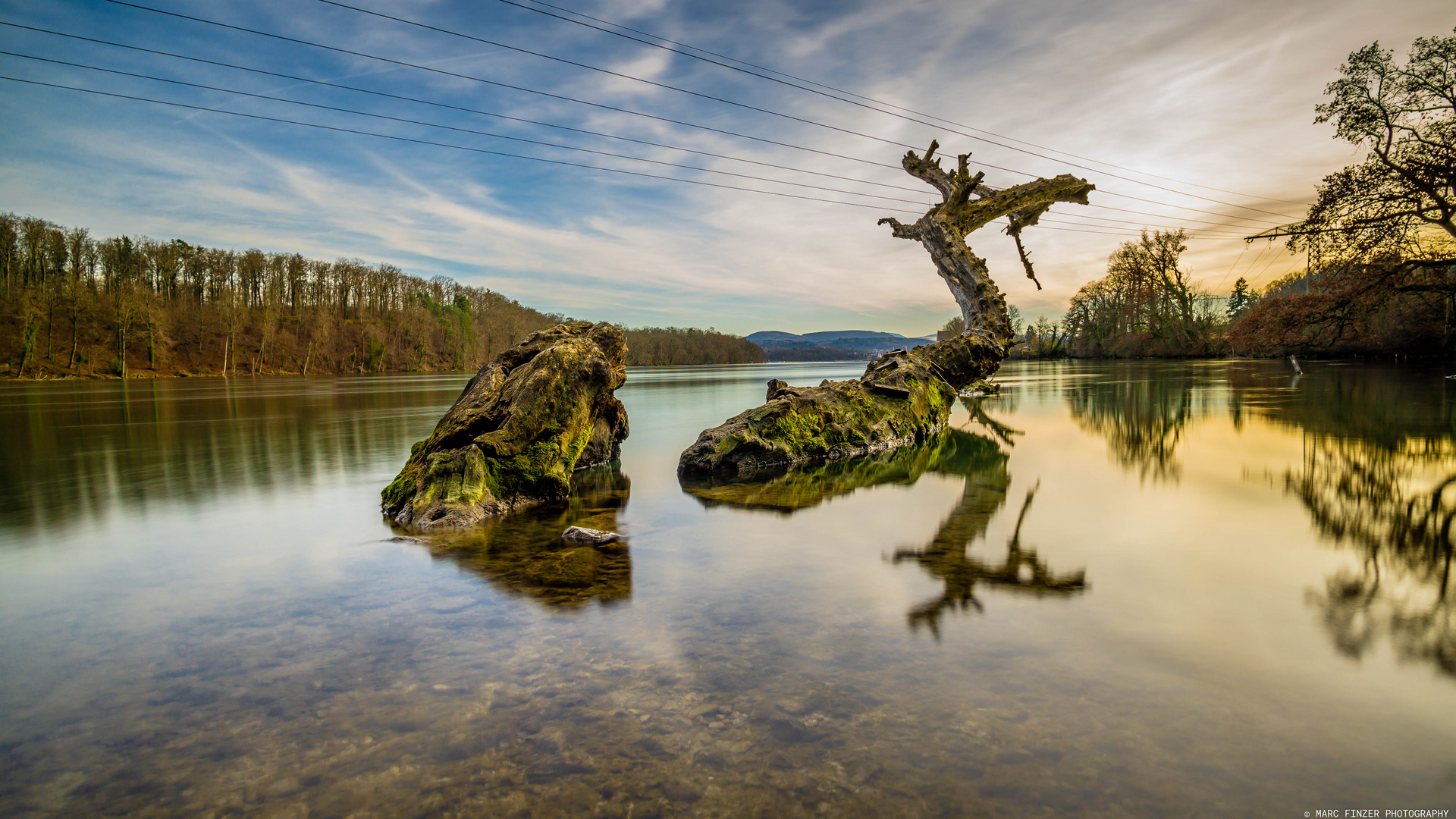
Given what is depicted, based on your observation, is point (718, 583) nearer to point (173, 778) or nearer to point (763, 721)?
point (763, 721)

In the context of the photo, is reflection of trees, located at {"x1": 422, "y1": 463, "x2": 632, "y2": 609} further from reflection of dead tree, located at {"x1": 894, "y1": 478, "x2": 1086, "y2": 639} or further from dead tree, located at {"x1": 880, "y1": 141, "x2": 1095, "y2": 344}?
dead tree, located at {"x1": 880, "y1": 141, "x2": 1095, "y2": 344}

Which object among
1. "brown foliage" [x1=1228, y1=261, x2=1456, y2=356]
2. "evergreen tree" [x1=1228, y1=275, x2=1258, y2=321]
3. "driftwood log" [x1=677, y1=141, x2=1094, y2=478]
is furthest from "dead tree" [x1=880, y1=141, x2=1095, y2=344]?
"evergreen tree" [x1=1228, y1=275, x2=1258, y2=321]

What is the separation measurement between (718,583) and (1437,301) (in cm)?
3846

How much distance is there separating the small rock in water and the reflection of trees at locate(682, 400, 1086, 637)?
1842 millimetres

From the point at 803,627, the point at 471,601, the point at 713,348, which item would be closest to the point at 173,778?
the point at 471,601

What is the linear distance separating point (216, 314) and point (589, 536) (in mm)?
81537

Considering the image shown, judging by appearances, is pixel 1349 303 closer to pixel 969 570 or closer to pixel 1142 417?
pixel 1142 417

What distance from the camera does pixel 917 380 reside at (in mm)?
13281

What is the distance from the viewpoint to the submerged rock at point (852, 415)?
9.48 meters

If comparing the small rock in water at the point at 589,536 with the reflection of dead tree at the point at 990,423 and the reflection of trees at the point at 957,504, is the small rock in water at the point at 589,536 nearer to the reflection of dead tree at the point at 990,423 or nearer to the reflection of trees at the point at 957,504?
the reflection of trees at the point at 957,504

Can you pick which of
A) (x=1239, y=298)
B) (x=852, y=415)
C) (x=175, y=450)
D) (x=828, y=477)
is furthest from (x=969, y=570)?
(x=1239, y=298)

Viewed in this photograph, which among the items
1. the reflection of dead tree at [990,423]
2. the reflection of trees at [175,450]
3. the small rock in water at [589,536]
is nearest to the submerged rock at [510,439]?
the small rock in water at [589,536]

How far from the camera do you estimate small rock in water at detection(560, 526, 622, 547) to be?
5535mm

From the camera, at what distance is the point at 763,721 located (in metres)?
2.61
